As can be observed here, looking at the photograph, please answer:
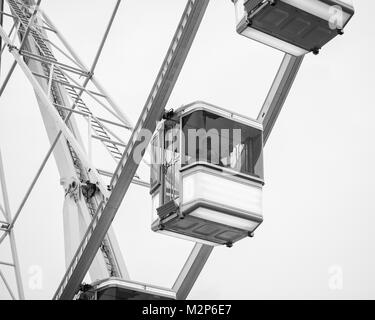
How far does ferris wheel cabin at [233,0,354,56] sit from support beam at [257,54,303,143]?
2195mm

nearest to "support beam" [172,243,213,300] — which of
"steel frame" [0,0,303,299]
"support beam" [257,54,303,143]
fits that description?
"steel frame" [0,0,303,299]

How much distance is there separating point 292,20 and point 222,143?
1505mm

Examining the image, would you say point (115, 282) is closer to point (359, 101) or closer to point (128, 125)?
point (359, 101)

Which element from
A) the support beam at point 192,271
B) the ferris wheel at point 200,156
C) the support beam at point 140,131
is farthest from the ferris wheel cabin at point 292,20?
the support beam at point 192,271

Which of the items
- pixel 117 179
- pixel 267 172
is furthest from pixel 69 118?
pixel 117 179

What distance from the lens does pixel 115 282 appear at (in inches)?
426

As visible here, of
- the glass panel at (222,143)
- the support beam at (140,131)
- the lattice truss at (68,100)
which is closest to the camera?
the glass panel at (222,143)

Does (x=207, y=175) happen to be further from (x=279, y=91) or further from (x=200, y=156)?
(x=279, y=91)

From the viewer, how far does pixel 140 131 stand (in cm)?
1158

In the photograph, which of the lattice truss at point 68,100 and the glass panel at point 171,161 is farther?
the lattice truss at point 68,100

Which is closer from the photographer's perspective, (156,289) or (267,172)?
(156,289)

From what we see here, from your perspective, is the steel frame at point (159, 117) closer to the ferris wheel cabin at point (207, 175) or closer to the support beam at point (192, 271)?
the support beam at point (192, 271)

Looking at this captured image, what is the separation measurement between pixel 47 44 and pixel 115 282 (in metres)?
8.07

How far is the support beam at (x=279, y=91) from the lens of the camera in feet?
37.9
